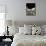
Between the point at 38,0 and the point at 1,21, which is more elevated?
the point at 38,0

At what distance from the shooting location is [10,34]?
15.3ft

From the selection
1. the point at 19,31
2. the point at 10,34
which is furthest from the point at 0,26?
the point at 19,31

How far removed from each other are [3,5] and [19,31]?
1262 millimetres

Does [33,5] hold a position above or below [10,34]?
above

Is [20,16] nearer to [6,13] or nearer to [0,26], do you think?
[6,13]

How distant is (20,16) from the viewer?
4699mm

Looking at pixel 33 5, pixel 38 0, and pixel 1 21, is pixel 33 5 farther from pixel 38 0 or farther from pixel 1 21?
pixel 1 21

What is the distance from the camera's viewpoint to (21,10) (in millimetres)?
4699

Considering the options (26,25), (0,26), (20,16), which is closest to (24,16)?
(20,16)

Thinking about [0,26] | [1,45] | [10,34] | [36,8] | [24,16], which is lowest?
[1,45]

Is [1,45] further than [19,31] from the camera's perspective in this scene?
No

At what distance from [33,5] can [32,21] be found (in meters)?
0.66

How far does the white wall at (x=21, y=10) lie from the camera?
4668mm

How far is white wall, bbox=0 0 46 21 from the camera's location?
4668 mm
